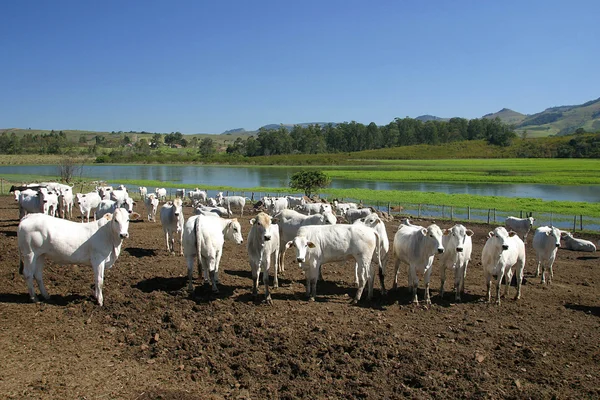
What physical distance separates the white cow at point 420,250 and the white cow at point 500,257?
1513 millimetres

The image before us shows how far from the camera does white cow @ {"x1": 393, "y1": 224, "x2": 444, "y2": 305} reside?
10.4 metres

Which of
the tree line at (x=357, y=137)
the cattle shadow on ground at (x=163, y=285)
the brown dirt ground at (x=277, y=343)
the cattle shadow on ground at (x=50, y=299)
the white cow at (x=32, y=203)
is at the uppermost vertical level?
the tree line at (x=357, y=137)

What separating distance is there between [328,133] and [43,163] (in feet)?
296

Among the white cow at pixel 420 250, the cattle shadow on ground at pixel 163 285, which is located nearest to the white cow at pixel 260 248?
the cattle shadow on ground at pixel 163 285

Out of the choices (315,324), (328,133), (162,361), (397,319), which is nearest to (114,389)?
(162,361)

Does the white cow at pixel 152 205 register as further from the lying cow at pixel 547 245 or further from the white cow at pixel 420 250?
the lying cow at pixel 547 245

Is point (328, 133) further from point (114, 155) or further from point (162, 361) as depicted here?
point (162, 361)

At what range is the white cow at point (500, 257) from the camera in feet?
36.0

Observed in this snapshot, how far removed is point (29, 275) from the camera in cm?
907

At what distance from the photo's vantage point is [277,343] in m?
7.69

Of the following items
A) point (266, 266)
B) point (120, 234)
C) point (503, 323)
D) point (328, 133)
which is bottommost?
point (503, 323)

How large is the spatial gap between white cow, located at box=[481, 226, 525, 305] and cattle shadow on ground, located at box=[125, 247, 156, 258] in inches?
380

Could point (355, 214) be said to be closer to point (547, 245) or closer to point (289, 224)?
point (289, 224)

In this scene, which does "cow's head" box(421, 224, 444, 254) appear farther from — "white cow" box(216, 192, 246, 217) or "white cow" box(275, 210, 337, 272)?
"white cow" box(216, 192, 246, 217)
